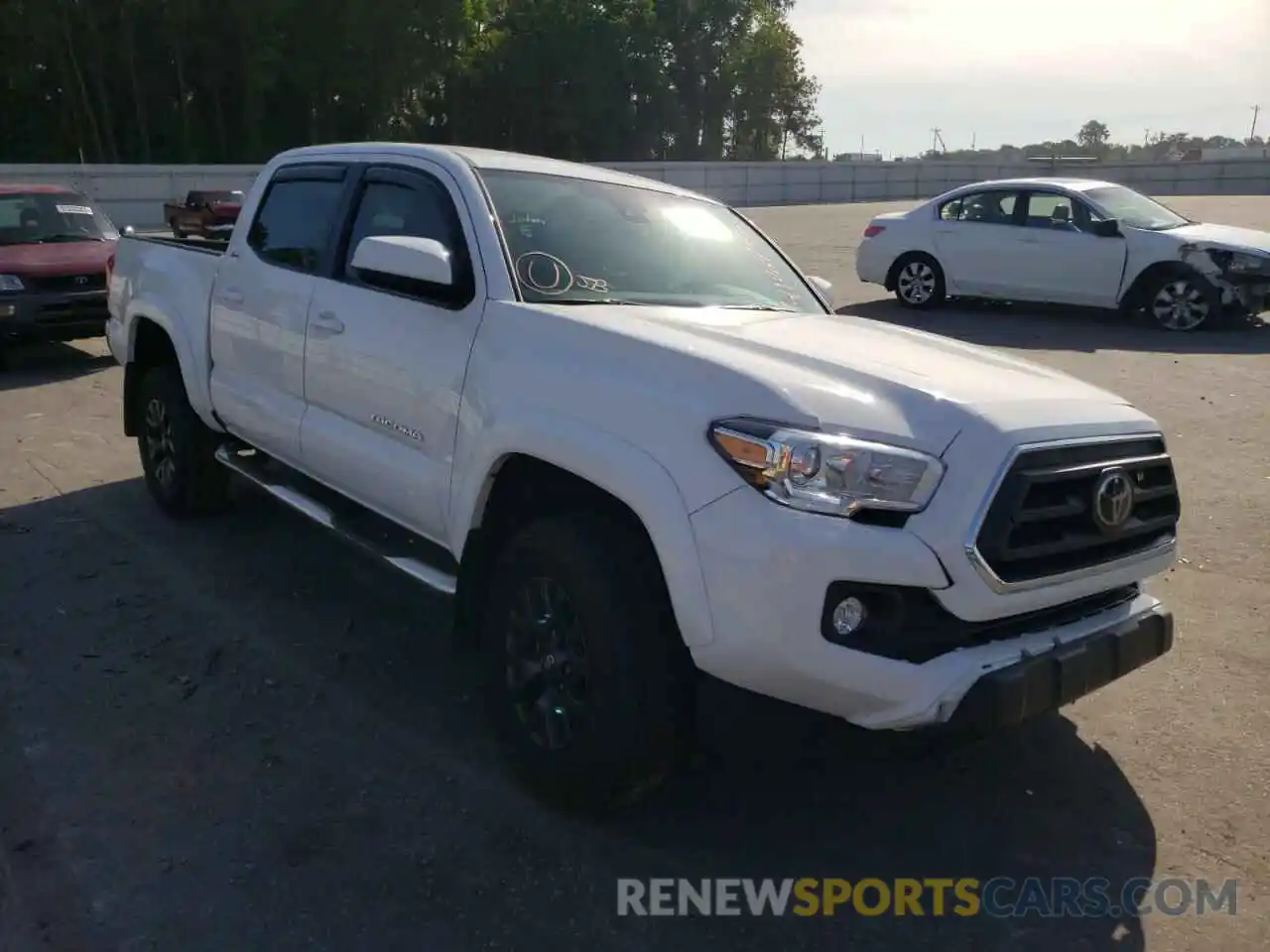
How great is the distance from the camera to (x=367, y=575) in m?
5.37

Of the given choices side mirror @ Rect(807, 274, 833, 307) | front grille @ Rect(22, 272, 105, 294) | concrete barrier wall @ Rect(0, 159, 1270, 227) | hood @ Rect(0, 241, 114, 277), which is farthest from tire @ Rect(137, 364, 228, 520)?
concrete barrier wall @ Rect(0, 159, 1270, 227)

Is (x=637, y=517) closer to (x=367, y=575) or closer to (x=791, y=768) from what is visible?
(x=791, y=768)

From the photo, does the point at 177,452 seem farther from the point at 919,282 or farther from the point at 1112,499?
the point at 919,282

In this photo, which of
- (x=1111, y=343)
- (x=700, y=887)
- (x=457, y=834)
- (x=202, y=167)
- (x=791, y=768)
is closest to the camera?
(x=700, y=887)

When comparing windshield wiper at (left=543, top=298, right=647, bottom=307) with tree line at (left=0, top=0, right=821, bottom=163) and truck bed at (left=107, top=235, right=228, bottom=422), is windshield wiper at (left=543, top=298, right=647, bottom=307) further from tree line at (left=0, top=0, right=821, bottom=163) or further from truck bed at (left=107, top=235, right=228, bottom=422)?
tree line at (left=0, top=0, right=821, bottom=163)

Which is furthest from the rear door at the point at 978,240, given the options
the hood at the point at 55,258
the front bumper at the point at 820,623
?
the front bumper at the point at 820,623

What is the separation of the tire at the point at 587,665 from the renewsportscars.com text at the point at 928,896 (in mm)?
304

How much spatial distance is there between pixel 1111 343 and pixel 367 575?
8773mm

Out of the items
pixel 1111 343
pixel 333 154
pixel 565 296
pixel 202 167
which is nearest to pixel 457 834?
pixel 565 296

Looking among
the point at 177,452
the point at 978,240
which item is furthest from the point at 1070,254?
the point at 177,452

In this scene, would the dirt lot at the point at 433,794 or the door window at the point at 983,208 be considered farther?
the door window at the point at 983,208

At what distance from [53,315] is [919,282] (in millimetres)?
9515

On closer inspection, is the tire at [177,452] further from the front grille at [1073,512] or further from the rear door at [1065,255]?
the rear door at [1065,255]

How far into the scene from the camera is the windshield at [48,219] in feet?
37.1
